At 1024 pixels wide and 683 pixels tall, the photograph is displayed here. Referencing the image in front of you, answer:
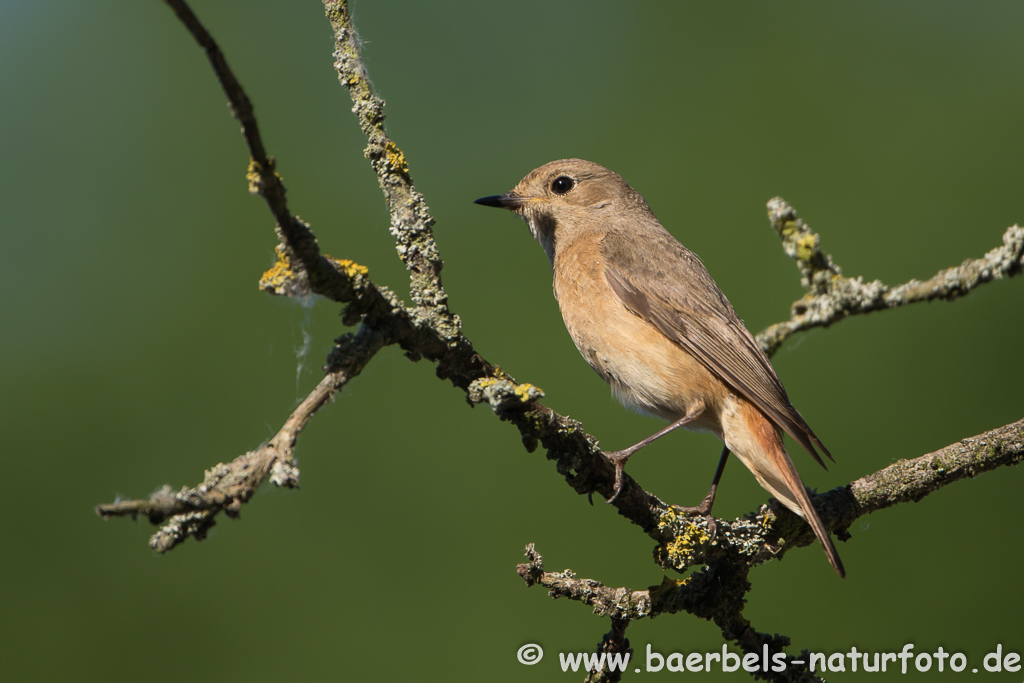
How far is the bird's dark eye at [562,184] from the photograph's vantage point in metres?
5.13

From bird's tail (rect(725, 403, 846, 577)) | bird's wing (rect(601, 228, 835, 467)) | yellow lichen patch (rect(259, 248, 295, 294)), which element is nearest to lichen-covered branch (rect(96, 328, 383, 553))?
yellow lichen patch (rect(259, 248, 295, 294))

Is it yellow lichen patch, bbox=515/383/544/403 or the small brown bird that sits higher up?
the small brown bird

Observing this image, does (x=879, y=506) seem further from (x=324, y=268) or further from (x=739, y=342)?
(x=324, y=268)

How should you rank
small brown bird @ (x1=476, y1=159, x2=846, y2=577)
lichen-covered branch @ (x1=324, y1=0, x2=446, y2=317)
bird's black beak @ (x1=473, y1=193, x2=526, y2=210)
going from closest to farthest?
lichen-covered branch @ (x1=324, y1=0, x2=446, y2=317), small brown bird @ (x1=476, y1=159, x2=846, y2=577), bird's black beak @ (x1=473, y1=193, x2=526, y2=210)

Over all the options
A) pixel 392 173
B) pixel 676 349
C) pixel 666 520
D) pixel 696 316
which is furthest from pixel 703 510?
pixel 392 173

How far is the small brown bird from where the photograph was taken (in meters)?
3.63

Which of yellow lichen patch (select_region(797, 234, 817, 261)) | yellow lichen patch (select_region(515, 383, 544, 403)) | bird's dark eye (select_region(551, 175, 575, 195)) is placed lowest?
yellow lichen patch (select_region(515, 383, 544, 403))

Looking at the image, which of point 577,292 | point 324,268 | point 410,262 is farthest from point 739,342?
point 324,268

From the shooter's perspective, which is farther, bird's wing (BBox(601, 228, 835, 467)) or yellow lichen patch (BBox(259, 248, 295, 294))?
bird's wing (BBox(601, 228, 835, 467))

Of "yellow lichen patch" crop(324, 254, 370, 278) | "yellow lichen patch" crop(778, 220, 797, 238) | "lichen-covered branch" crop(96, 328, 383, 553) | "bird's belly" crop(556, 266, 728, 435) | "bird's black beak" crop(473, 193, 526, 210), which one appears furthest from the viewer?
"bird's black beak" crop(473, 193, 526, 210)

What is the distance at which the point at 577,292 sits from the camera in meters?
4.15

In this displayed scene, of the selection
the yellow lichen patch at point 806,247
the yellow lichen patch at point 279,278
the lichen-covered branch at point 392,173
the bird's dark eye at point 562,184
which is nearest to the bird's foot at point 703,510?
the lichen-covered branch at point 392,173

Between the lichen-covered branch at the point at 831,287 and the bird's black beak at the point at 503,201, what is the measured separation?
1.65 m

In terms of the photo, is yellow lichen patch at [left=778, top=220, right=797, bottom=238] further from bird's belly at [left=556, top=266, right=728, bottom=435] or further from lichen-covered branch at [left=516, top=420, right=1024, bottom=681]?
lichen-covered branch at [left=516, top=420, right=1024, bottom=681]
